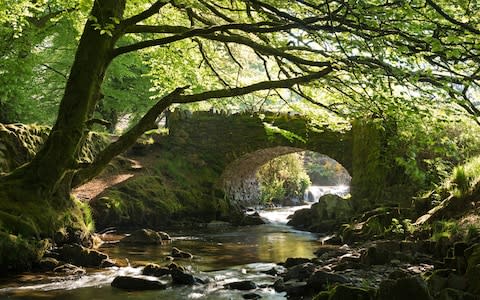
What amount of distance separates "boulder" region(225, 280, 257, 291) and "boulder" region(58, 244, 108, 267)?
2829 millimetres

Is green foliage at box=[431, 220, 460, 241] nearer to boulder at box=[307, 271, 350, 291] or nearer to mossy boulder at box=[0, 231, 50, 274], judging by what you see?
boulder at box=[307, 271, 350, 291]

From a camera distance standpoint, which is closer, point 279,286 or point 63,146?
point 279,286

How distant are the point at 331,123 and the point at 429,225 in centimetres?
264

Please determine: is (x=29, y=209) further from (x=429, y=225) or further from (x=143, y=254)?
(x=429, y=225)

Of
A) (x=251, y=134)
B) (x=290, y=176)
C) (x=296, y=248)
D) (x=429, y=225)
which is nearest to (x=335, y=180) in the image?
(x=290, y=176)

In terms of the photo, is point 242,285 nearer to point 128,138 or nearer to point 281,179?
point 128,138

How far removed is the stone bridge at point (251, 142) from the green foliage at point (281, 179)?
2708mm

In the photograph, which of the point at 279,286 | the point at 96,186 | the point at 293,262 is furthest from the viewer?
the point at 96,186

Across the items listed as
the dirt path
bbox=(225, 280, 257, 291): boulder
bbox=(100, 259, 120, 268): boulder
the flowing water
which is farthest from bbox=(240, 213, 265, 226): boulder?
bbox=(225, 280, 257, 291): boulder

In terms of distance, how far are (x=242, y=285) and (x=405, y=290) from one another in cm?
349

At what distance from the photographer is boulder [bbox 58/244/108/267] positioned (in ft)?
31.0

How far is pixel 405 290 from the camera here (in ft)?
16.0

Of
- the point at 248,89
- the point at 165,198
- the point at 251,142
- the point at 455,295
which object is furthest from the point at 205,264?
the point at 251,142

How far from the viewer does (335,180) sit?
43.6m
